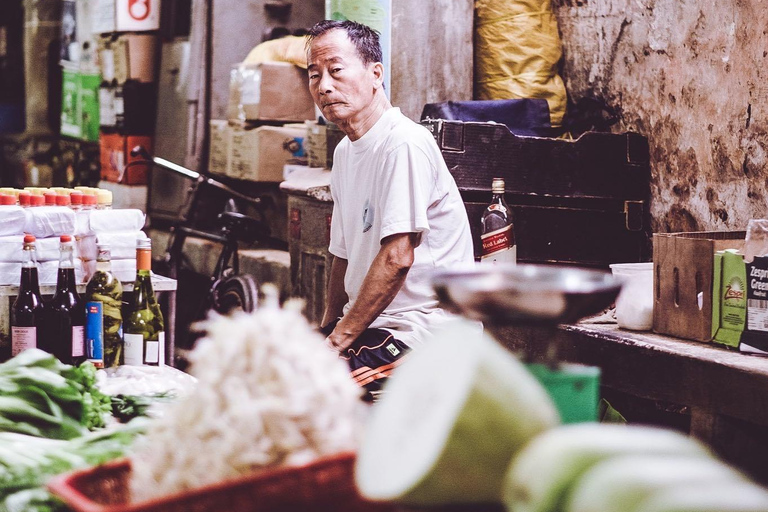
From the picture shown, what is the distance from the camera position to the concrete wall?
14.3ft

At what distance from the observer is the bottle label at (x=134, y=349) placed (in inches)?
131

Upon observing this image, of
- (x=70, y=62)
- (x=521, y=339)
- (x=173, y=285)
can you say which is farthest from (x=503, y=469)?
(x=70, y=62)

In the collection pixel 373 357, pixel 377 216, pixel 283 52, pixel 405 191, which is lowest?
pixel 373 357

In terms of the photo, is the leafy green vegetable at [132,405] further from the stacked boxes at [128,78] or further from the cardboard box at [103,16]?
the cardboard box at [103,16]

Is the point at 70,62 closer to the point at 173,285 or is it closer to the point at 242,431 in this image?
the point at 173,285

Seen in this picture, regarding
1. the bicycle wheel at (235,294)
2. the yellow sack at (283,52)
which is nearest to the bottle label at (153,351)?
the bicycle wheel at (235,294)

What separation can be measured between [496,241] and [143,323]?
171cm

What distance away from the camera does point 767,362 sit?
10.5ft

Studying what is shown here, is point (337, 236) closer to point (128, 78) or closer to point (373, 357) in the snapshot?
point (373, 357)

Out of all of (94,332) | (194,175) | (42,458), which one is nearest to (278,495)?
(42,458)

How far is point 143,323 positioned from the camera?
11.2ft

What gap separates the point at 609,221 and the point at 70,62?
722cm

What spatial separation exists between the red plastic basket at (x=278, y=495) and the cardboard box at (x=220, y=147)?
6.11m

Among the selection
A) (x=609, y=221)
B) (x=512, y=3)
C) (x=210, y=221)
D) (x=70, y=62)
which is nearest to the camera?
(x=609, y=221)
